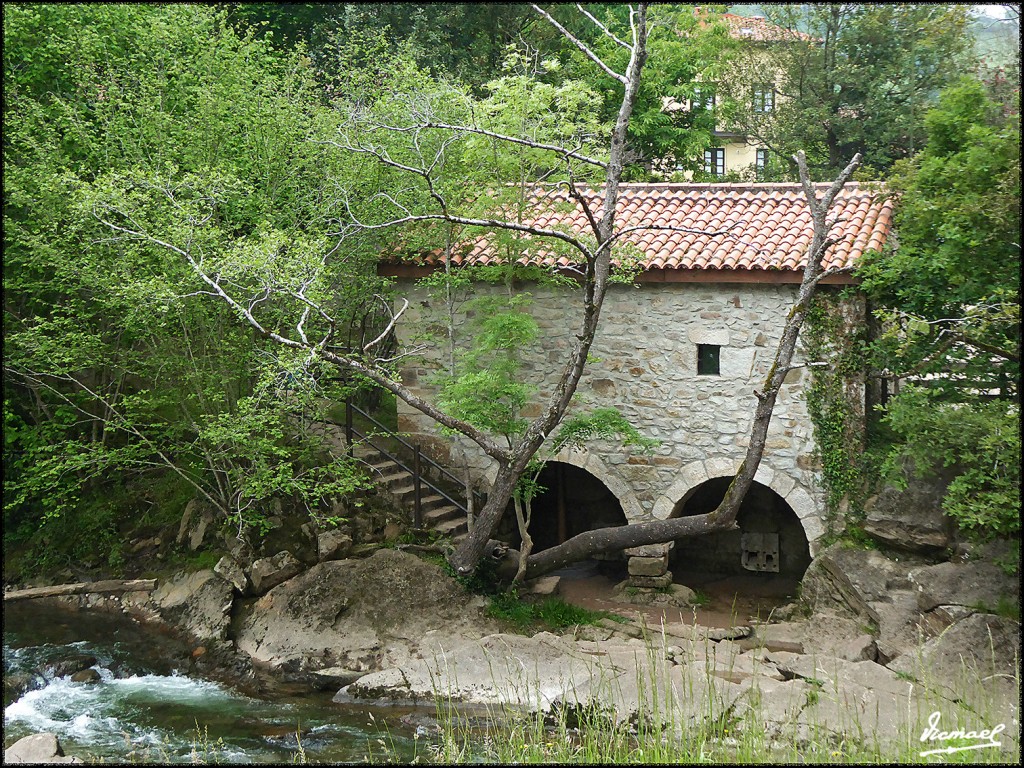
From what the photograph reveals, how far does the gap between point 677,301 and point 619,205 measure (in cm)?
191

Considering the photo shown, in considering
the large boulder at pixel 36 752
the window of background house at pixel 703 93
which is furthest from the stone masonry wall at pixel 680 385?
the window of background house at pixel 703 93

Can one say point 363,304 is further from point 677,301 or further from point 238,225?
point 677,301

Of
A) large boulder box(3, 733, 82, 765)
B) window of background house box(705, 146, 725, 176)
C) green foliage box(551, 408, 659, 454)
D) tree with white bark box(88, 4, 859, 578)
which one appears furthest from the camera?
window of background house box(705, 146, 725, 176)

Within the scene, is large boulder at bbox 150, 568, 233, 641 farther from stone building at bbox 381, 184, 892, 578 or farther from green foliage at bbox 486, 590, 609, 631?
stone building at bbox 381, 184, 892, 578

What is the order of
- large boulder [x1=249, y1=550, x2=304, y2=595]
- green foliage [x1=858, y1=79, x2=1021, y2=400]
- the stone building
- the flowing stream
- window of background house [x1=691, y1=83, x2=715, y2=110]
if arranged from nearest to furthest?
the flowing stream, green foliage [x1=858, y1=79, x2=1021, y2=400], large boulder [x1=249, y1=550, x2=304, y2=595], the stone building, window of background house [x1=691, y1=83, x2=715, y2=110]

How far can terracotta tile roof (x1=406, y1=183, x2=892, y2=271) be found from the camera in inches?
449

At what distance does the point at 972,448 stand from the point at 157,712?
8.50m

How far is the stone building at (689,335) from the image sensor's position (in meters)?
11.7

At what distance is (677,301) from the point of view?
39.4ft

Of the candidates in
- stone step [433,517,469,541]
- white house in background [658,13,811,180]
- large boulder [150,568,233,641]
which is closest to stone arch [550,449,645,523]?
stone step [433,517,469,541]

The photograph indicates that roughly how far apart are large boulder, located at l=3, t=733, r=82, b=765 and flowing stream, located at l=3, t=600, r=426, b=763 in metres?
0.44

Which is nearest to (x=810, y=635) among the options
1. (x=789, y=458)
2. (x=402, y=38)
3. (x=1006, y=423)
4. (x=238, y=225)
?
(x=789, y=458)

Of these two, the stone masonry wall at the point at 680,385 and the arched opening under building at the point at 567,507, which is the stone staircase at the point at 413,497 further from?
the arched opening under building at the point at 567,507

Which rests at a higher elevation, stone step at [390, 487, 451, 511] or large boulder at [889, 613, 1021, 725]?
stone step at [390, 487, 451, 511]
